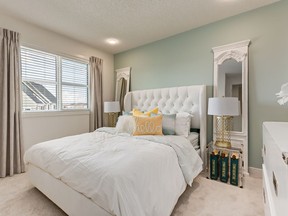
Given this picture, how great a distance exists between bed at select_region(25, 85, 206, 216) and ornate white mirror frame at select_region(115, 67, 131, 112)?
214 centimetres

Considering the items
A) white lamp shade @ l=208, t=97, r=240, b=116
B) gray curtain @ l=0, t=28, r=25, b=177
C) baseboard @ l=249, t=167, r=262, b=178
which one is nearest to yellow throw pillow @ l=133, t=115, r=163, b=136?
white lamp shade @ l=208, t=97, r=240, b=116

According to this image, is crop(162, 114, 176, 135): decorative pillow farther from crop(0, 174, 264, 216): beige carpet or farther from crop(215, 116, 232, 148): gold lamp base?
crop(0, 174, 264, 216): beige carpet

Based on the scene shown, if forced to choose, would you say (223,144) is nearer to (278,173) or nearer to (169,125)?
(169,125)

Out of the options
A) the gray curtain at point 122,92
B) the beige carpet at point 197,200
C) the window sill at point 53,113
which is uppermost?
the gray curtain at point 122,92

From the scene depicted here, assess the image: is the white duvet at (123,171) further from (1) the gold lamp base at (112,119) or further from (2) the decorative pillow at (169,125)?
(1) the gold lamp base at (112,119)

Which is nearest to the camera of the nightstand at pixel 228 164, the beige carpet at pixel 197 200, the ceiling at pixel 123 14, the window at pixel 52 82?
the beige carpet at pixel 197 200

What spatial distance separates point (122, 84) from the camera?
4.11 meters

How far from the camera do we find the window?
112 inches

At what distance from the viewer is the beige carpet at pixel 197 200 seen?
161 centimetres

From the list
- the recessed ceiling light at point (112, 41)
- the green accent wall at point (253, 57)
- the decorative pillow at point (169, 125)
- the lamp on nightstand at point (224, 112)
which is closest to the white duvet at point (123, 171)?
the decorative pillow at point (169, 125)

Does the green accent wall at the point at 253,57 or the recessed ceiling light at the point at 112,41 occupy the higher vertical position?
the recessed ceiling light at the point at 112,41

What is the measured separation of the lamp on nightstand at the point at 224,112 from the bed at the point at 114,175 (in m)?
0.64

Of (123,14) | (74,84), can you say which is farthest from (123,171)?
(74,84)

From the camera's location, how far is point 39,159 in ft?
5.87
